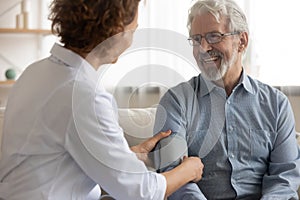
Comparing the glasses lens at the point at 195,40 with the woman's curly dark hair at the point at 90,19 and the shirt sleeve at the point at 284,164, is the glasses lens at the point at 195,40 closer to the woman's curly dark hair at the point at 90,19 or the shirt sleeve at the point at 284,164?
the shirt sleeve at the point at 284,164

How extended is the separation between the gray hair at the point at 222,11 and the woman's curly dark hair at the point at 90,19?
61 cm

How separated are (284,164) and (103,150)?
855mm

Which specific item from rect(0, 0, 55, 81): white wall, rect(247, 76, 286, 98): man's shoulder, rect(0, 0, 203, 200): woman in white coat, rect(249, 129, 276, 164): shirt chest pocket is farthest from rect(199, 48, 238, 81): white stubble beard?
rect(0, 0, 55, 81): white wall

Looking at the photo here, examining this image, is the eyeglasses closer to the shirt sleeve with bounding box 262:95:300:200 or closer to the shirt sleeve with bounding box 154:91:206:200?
the shirt sleeve with bounding box 154:91:206:200

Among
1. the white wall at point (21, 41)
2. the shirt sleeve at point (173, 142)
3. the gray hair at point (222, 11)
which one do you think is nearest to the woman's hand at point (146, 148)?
the shirt sleeve at point (173, 142)

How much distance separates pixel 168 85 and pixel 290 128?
1.55 ft

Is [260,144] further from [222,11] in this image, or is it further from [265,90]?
[222,11]

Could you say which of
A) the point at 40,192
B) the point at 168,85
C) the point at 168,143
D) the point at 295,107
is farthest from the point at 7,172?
the point at 295,107

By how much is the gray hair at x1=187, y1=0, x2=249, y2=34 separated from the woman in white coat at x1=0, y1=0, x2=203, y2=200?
60 cm

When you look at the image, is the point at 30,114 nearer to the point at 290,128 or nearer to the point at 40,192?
the point at 40,192

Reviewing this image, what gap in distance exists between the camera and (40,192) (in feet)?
4.09

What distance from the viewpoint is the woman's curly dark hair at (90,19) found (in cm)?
125

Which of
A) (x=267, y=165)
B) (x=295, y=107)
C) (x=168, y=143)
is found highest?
(x=168, y=143)

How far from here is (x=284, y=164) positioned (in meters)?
1.84
